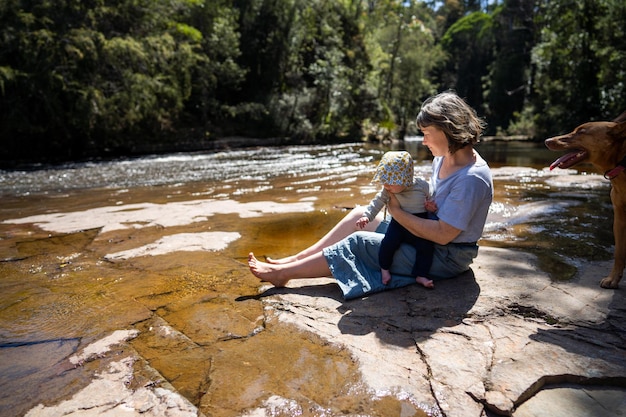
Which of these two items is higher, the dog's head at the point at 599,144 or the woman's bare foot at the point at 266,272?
the dog's head at the point at 599,144

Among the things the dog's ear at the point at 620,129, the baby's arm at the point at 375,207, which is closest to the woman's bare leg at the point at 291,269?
the baby's arm at the point at 375,207

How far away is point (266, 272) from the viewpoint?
2.68 meters

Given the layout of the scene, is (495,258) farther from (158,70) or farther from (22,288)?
(158,70)

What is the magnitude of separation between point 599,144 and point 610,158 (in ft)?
0.33

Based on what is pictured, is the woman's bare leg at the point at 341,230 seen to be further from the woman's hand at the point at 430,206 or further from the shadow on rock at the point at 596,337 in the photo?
the shadow on rock at the point at 596,337

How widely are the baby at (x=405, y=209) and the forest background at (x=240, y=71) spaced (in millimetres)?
14851

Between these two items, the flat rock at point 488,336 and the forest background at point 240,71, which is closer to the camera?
the flat rock at point 488,336

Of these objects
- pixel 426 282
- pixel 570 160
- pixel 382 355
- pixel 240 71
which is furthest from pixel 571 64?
pixel 382 355

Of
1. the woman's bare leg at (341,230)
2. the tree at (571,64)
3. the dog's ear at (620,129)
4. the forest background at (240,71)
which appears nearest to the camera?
the dog's ear at (620,129)

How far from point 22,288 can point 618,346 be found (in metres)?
3.39

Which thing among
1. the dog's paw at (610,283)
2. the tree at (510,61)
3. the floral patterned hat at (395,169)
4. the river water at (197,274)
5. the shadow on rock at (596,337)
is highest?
the tree at (510,61)

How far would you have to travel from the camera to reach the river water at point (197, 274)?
1716 millimetres

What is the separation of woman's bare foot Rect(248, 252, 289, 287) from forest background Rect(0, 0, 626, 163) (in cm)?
1429

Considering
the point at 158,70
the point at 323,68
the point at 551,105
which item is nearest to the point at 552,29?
the point at 551,105
